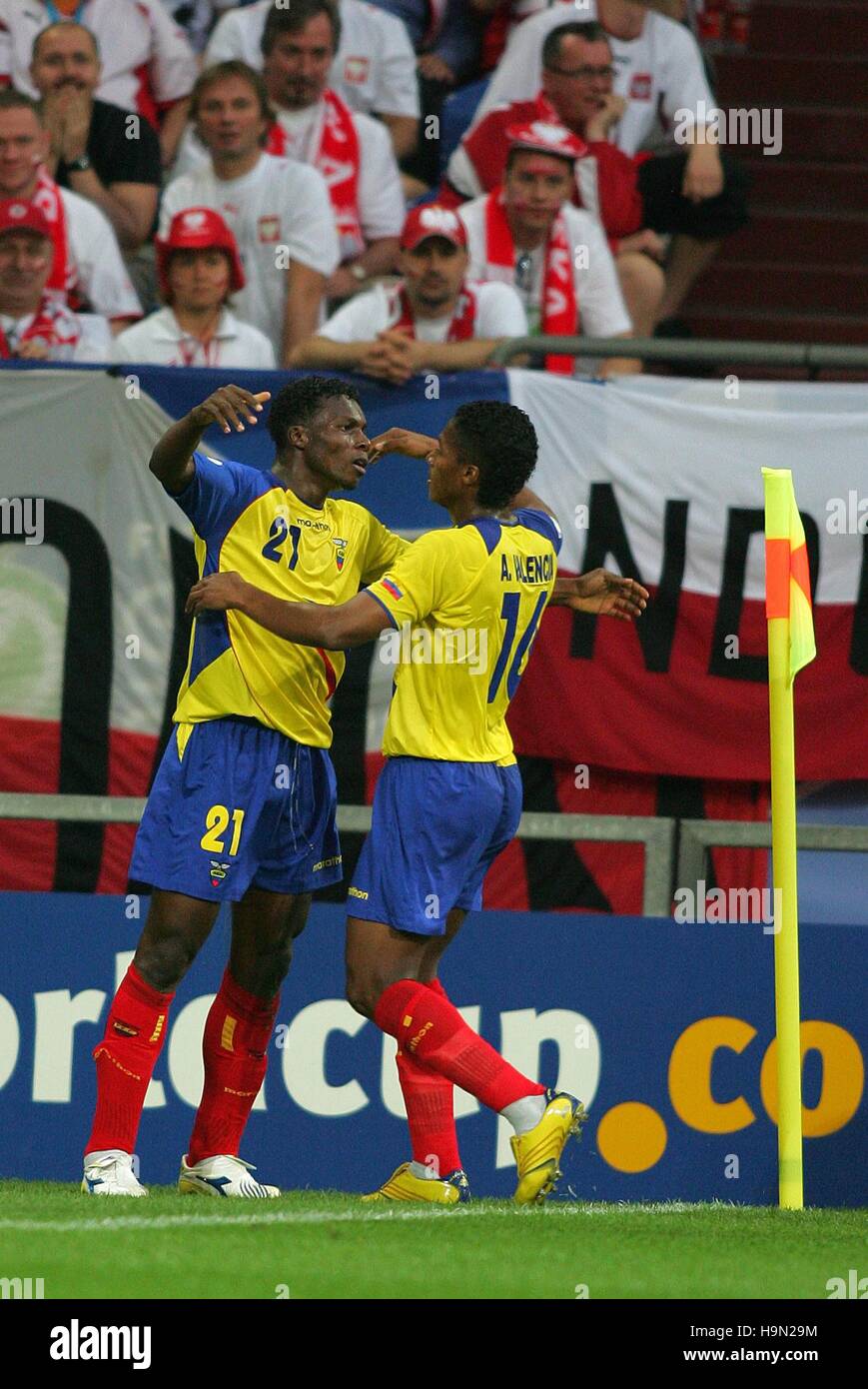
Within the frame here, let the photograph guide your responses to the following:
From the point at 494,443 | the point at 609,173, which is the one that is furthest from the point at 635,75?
the point at 494,443

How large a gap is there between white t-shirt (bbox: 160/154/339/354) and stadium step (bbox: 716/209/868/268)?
3.33m

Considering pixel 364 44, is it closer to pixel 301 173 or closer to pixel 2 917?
pixel 301 173

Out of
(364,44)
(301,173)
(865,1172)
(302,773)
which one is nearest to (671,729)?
(865,1172)

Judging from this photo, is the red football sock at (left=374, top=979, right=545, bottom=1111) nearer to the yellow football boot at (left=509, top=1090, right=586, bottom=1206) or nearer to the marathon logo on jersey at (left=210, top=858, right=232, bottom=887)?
the yellow football boot at (left=509, top=1090, right=586, bottom=1206)

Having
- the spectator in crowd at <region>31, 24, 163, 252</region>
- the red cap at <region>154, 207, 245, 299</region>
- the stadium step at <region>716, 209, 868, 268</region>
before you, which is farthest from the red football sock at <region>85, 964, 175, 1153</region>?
the stadium step at <region>716, 209, 868, 268</region>

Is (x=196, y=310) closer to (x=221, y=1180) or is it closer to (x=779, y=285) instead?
(x=221, y=1180)

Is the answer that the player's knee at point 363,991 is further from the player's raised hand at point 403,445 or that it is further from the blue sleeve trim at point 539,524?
the player's raised hand at point 403,445

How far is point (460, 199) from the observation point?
10.1 metres

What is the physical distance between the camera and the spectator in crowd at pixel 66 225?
8898mm

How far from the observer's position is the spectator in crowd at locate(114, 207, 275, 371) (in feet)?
27.7

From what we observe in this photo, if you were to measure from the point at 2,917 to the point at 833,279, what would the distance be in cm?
655

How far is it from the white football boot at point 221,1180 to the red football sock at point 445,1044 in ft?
2.11

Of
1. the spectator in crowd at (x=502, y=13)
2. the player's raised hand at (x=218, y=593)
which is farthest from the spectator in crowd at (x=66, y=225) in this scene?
the player's raised hand at (x=218, y=593)

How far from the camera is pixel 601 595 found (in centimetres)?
602
